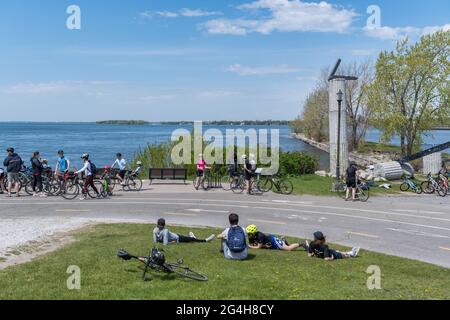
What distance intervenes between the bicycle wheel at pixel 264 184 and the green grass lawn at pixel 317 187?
1285 millimetres

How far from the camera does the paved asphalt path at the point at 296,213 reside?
495 inches

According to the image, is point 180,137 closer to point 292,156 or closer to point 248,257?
point 292,156

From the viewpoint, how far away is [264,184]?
22.1 metres

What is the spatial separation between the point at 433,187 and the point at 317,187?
567cm

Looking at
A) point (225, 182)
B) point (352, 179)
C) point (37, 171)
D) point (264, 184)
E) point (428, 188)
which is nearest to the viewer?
point (352, 179)

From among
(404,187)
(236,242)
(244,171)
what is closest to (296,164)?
(404,187)

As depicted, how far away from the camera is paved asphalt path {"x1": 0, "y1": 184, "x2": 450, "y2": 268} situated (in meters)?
12.6

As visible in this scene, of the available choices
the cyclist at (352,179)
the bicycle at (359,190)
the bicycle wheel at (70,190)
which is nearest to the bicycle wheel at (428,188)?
the bicycle at (359,190)

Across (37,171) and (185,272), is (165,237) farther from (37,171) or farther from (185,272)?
(37,171)

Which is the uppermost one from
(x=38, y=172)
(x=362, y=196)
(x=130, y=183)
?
(x=38, y=172)

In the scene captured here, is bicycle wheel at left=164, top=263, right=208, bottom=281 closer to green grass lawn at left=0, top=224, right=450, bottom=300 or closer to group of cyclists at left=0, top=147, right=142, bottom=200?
green grass lawn at left=0, top=224, right=450, bottom=300

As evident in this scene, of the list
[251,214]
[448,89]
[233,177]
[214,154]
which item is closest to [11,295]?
[251,214]

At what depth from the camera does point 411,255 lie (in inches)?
431

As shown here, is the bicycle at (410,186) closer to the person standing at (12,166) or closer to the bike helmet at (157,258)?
the bike helmet at (157,258)
